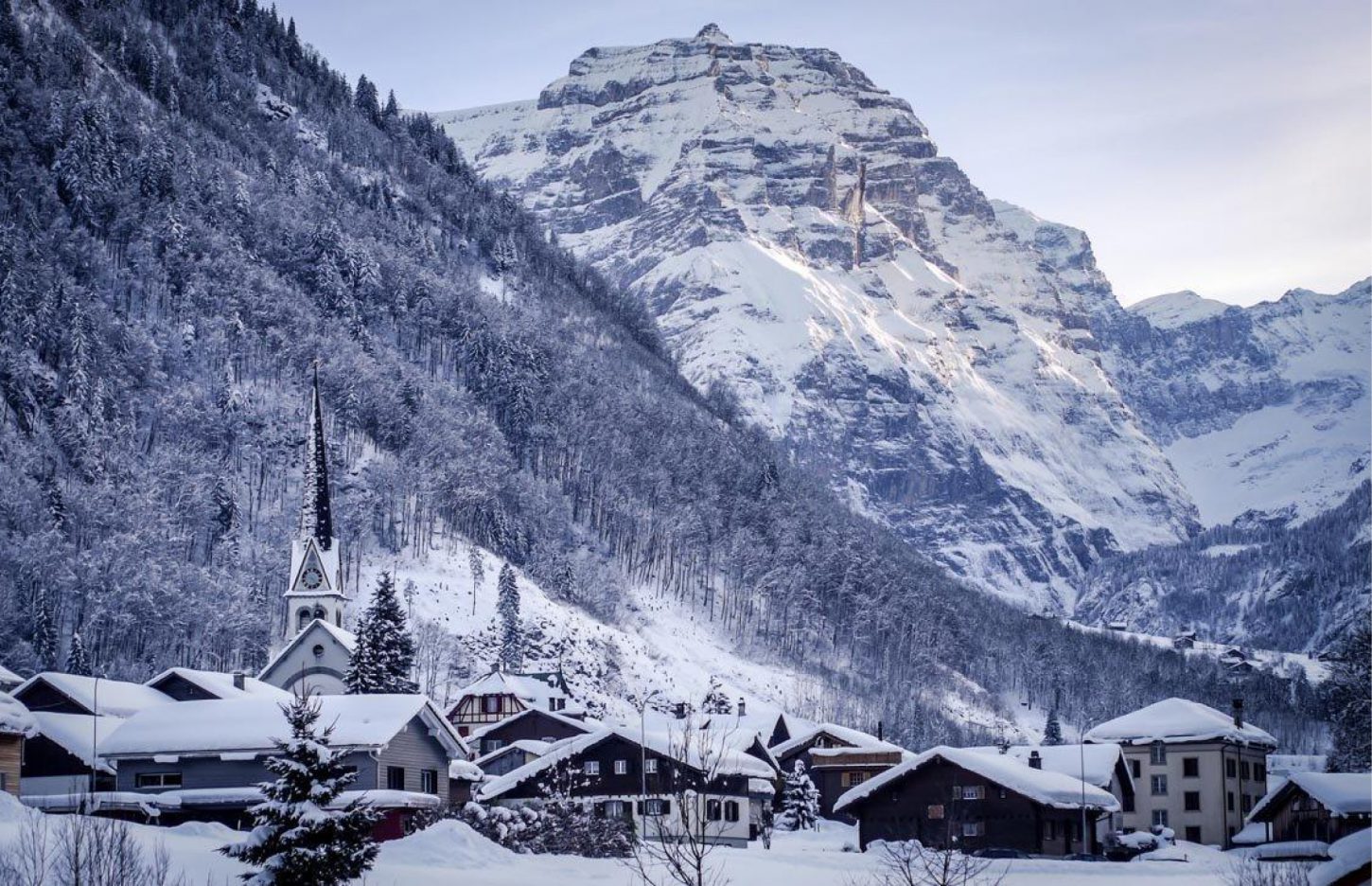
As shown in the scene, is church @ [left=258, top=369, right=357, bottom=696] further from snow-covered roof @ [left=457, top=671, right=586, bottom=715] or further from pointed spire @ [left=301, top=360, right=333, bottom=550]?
snow-covered roof @ [left=457, top=671, right=586, bottom=715]

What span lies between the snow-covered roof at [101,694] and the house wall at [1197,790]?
53.7 meters

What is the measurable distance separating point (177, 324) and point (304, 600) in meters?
61.9

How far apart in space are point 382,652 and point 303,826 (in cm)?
6660

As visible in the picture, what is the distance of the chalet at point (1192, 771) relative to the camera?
339 ft

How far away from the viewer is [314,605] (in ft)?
473

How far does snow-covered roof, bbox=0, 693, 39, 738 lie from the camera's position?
213 feet

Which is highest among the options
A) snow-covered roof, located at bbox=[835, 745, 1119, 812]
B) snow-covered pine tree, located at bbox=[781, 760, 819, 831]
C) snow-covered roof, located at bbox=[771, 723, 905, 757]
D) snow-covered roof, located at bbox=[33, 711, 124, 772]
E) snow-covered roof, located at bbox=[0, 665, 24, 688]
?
snow-covered roof, located at bbox=[0, 665, 24, 688]

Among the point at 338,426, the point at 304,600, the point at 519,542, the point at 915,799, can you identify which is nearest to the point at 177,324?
the point at 338,426

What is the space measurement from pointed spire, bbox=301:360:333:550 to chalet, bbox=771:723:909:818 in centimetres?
4458

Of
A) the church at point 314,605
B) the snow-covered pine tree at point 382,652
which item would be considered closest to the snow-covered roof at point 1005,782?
the snow-covered pine tree at point 382,652

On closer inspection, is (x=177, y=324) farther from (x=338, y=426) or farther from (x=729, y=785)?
(x=729, y=785)

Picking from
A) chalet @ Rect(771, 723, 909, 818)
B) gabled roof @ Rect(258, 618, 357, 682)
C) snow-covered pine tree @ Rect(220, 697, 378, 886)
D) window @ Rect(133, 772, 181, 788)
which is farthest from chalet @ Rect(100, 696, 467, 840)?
chalet @ Rect(771, 723, 909, 818)

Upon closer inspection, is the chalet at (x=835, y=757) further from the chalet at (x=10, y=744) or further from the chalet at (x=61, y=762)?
the chalet at (x=10, y=744)

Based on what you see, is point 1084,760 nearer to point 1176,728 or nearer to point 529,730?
point 1176,728
